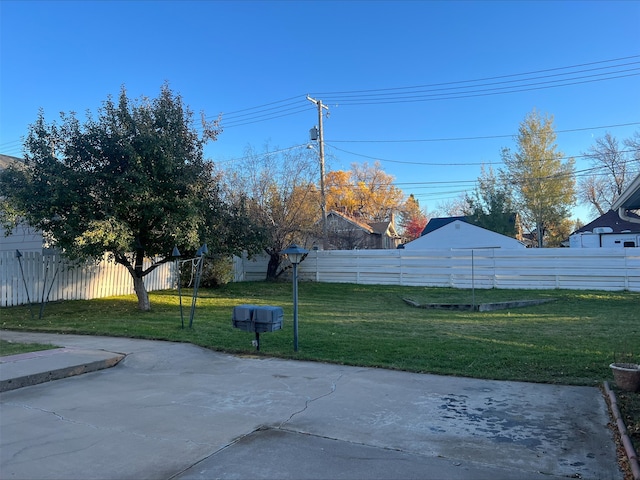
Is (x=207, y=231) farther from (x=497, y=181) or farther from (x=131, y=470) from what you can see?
(x=497, y=181)

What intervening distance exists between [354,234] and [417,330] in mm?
26295

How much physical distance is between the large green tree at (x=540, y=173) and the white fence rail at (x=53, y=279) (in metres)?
31.2

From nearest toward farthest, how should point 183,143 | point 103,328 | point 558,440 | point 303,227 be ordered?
point 558,440 < point 103,328 < point 183,143 < point 303,227

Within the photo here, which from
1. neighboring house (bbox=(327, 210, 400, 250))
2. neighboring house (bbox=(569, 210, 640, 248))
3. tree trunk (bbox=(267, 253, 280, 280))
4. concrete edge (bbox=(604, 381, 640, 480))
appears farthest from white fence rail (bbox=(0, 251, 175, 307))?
neighboring house (bbox=(569, 210, 640, 248))

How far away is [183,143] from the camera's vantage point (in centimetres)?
1262

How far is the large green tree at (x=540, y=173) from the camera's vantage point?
35.9m

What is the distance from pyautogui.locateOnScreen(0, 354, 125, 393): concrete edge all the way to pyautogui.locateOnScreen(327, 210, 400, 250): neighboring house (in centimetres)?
2026

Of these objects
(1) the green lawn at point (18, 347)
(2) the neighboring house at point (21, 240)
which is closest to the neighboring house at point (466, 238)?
(2) the neighboring house at point (21, 240)

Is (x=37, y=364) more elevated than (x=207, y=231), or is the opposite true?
(x=207, y=231)

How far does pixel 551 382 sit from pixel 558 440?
2.16m

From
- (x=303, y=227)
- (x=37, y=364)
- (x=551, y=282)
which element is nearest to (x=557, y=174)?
(x=551, y=282)

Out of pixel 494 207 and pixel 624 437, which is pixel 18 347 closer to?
pixel 624 437

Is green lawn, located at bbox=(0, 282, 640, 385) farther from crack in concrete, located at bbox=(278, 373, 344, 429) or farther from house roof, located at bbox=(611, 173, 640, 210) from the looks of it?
→ house roof, located at bbox=(611, 173, 640, 210)

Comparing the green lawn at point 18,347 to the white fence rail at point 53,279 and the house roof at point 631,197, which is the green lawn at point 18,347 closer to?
the white fence rail at point 53,279
